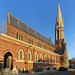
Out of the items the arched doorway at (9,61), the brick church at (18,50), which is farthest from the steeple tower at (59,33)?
the arched doorway at (9,61)

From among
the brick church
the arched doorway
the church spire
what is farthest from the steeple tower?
the arched doorway

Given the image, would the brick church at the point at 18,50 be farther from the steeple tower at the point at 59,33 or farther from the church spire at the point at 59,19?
the church spire at the point at 59,19

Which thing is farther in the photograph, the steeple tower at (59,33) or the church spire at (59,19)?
the church spire at (59,19)

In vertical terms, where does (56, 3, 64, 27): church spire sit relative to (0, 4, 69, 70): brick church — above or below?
above

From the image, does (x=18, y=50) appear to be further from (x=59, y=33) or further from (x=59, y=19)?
(x=59, y=19)

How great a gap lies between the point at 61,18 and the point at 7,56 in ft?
194

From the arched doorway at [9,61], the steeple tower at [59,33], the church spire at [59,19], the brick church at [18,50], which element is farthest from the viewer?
the church spire at [59,19]

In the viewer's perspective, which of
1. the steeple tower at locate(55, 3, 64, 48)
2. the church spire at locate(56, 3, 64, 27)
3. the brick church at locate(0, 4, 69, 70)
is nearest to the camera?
the brick church at locate(0, 4, 69, 70)

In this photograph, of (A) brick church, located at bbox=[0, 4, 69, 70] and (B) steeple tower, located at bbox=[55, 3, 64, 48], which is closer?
(A) brick church, located at bbox=[0, 4, 69, 70]

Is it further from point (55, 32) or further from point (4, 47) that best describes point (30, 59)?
A: point (55, 32)

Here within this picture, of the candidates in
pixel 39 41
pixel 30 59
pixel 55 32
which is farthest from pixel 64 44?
pixel 30 59

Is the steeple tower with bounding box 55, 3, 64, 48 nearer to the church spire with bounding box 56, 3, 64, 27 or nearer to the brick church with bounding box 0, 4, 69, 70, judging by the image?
the church spire with bounding box 56, 3, 64, 27

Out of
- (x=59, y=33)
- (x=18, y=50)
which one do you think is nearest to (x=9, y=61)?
(x=18, y=50)

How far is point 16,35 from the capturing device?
2838 cm
